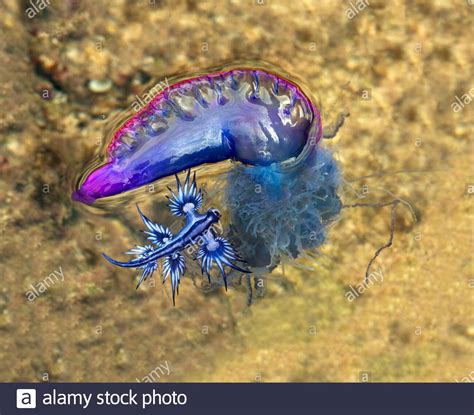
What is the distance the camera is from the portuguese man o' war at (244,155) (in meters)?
3.73

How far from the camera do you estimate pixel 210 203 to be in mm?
4035

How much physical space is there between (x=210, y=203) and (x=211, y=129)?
0.66 meters

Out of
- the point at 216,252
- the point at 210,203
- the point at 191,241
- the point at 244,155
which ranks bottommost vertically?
the point at 216,252

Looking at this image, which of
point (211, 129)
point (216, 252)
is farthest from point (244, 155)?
point (216, 252)

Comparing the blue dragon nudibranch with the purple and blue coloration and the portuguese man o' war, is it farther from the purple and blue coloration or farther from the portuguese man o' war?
the purple and blue coloration

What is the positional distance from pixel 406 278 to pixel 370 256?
40 cm

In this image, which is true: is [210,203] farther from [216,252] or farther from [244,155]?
[216,252]

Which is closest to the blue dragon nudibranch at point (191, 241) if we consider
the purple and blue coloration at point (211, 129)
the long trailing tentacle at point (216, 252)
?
the long trailing tentacle at point (216, 252)

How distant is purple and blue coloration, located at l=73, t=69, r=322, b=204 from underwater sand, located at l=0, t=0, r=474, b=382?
0.94 ft

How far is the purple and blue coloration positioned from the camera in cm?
373

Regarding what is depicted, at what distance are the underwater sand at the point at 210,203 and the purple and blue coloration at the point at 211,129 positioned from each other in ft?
0.94

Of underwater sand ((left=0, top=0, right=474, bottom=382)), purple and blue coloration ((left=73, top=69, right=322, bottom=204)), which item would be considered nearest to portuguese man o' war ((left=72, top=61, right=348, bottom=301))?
purple and blue coloration ((left=73, top=69, right=322, bottom=204))

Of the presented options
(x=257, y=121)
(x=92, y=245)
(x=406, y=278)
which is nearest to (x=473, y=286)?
(x=406, y=278)

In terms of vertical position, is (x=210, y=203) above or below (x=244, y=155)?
below
